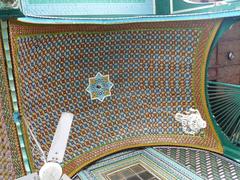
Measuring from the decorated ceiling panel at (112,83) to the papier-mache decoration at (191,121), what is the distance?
85 millimetres

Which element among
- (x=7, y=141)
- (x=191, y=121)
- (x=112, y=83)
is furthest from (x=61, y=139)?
(x=191, y=121)

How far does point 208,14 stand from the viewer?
482 centimetres

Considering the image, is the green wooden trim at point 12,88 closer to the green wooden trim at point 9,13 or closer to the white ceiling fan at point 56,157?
the green wooden trim at point 9,13

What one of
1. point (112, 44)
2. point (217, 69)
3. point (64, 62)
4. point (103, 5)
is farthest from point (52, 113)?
point (217, 69)

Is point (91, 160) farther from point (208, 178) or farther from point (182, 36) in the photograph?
point (182, 36)

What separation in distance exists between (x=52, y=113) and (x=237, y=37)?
14.9 feet

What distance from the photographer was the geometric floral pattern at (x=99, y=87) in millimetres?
5191

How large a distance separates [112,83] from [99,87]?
0.30 meters

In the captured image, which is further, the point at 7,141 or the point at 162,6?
the point at 162,6

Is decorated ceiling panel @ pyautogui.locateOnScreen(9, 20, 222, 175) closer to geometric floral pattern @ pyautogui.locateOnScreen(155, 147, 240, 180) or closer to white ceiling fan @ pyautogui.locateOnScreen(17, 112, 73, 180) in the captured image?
geometric floral pattern @ pyautogui.locateOnScreen(155, 147, 240, 180)

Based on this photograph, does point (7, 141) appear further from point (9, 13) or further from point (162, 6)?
point (162, 6)

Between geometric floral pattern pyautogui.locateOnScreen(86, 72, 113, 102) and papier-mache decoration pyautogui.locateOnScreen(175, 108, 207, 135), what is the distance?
1561 millimetres

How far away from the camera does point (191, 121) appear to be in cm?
568

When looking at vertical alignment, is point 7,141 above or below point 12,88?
below
